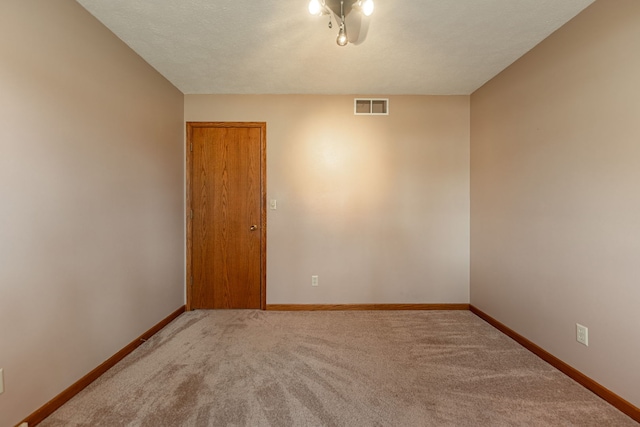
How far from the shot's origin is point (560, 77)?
2234 millimetres

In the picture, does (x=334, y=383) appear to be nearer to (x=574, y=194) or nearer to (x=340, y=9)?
(x=574, y=194)

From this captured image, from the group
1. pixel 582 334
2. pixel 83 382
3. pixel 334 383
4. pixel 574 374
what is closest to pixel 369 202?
pixel 334 383

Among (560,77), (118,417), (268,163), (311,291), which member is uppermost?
(560,77)

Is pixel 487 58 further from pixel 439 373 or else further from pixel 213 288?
pixel 213 288

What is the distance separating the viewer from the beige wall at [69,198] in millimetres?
1551

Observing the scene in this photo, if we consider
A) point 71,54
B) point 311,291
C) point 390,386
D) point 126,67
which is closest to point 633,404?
point 390,386

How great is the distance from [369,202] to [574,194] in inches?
74.2

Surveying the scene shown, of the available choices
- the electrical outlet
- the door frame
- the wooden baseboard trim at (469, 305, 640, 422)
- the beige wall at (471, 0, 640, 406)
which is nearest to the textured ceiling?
the beige wall at (471, 0, 640, 406)

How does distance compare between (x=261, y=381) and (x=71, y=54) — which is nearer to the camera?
(x=71, y=54)

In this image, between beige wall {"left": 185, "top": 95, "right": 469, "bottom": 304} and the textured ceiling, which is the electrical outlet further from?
the textured ceiling

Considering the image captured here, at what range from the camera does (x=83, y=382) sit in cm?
200

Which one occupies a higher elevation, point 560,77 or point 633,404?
point 560,77

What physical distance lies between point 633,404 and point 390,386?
4.56 ft

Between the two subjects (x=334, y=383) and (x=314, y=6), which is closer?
(x=314, y=6)
